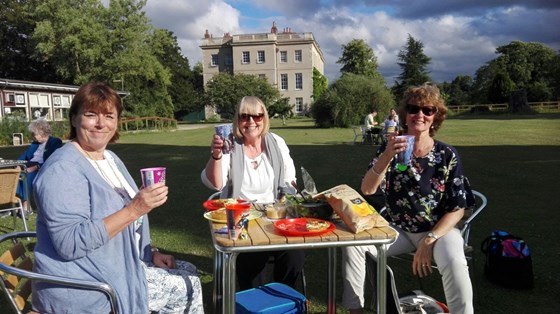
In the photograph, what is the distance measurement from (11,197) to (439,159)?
4.70 m

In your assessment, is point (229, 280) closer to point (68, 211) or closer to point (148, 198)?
point (148, 198)

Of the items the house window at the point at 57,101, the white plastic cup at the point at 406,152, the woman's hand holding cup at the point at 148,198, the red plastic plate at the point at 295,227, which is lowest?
the red plastic plate at the point at 295,227

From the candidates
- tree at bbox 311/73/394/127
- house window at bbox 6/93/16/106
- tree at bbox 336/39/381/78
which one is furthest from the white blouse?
tree at bbox 336/39/381/78

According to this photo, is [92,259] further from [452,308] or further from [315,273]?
[315,273]

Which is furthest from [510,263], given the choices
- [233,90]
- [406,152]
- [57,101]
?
[233,90]

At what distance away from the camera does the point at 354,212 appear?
2.13 m

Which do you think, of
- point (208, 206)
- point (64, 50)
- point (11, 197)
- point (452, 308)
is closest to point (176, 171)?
point (11, 197)

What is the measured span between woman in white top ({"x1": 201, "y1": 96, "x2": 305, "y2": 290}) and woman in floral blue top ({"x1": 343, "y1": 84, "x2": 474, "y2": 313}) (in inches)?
23.0

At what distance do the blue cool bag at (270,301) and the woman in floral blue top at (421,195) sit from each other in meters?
0.34

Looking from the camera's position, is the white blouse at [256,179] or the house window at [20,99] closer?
the white blouse at [256,179]

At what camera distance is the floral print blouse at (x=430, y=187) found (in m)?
2.83

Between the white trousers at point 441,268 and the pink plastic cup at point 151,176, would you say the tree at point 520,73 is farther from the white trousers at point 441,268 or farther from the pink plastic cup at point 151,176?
the pink plastic cup at point 151,176

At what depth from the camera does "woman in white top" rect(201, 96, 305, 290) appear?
121 inches

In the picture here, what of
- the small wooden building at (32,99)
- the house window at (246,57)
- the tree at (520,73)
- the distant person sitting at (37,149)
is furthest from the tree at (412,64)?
the distant person sitting at (37,149)
